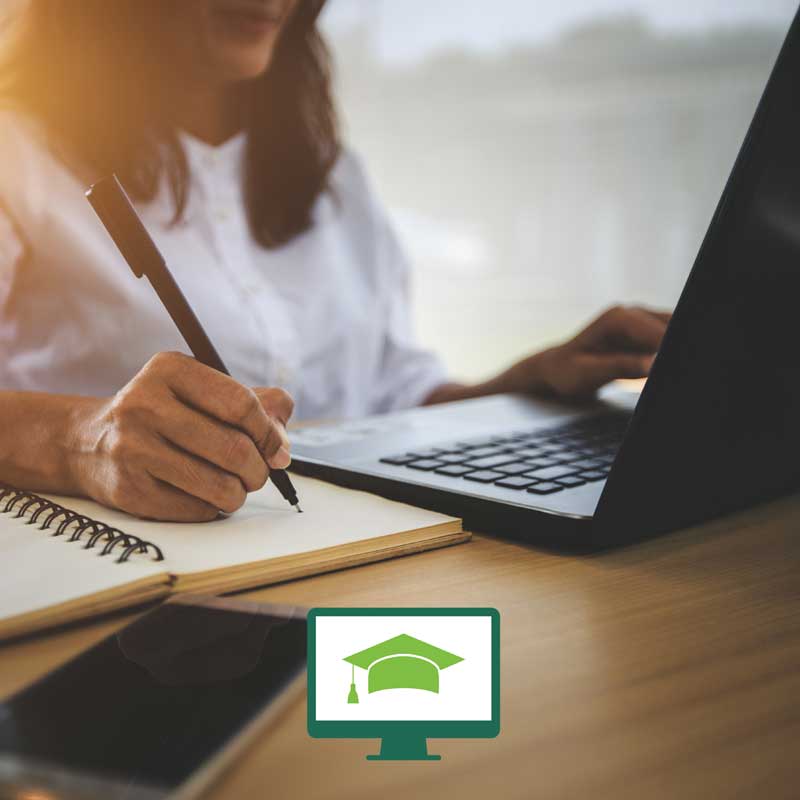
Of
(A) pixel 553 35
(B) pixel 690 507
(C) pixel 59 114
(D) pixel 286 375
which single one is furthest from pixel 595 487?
(A) pixel 553 35

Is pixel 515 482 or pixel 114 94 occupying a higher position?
pixel 114 94

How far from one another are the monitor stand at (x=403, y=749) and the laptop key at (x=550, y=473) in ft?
0.86

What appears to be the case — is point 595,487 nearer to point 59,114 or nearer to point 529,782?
point 529,782

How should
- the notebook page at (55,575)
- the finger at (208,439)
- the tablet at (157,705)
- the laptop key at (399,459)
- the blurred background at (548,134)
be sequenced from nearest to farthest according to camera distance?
the tablet at (157,705) < the notebook page at (55,575) < the finger at (208,439) < the laptop key at (399,459) < the blurred background at (548,134)

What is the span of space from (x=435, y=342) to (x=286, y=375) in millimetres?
1884

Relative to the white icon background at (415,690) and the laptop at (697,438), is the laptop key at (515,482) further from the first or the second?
the white icon background at (415,690)

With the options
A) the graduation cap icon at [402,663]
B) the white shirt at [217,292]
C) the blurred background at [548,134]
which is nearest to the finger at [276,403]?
the graduation cap icon at [402,663]

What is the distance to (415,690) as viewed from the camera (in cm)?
27

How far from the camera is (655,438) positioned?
41 cm

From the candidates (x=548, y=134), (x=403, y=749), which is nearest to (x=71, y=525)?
(x=403, y=749)

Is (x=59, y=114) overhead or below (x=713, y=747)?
overhead

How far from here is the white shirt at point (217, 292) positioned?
886 millimetres

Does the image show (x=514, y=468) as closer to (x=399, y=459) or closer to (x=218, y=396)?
(x=399, y=459)

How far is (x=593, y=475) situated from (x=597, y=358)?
0.36 meters
